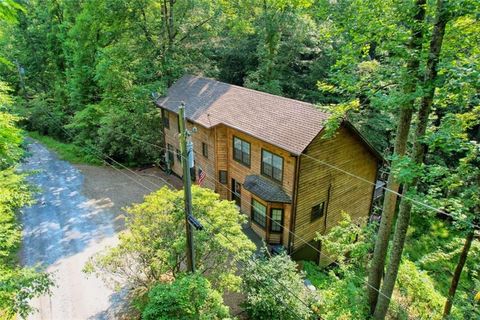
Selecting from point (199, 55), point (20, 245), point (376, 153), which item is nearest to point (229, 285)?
point (376, 153)

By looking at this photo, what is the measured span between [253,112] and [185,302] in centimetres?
971

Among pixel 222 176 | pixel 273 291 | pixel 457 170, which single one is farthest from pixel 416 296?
pixel 222 176

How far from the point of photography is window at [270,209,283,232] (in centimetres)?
1439

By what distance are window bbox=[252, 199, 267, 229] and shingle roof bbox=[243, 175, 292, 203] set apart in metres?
0.96

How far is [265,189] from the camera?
14.4 meters

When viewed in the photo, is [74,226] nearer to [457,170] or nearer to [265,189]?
[265,189]

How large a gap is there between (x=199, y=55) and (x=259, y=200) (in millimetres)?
15241

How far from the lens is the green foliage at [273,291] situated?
32.2ft

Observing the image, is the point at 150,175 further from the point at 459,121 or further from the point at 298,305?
the point at 459,121

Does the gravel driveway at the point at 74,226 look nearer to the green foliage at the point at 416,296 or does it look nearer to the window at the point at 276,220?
the window at the point at 276,220

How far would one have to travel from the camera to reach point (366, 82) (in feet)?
26.5

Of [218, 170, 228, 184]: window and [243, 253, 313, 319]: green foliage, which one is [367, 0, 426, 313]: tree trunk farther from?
[218, 170, 228, 184]: window

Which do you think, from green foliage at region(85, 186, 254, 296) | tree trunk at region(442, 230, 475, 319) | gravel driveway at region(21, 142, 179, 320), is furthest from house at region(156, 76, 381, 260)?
gravel driveway at region(21, 142, 179, 320)

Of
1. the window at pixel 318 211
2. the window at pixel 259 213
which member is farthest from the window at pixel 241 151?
the window at pixel 318 211
